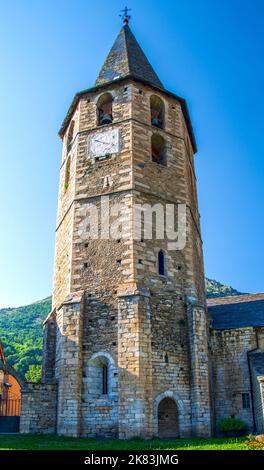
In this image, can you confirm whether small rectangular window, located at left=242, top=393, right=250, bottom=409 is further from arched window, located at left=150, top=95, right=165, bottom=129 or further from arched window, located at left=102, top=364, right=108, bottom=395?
arched window, located at left=150, top=95, right=165, bottom=129

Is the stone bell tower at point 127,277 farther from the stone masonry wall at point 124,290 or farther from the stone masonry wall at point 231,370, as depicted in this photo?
the stone masonry wall at point 231,370

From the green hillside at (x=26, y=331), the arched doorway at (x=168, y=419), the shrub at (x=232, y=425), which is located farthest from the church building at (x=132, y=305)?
the green hillside at (x=26, y=331)

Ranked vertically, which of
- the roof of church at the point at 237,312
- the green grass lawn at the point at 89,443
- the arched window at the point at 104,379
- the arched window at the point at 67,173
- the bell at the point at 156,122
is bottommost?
the green grass lawn at the point at 89,443

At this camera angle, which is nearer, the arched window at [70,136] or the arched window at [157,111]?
the arched window at [157,111]

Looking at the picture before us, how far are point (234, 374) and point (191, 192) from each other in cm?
865

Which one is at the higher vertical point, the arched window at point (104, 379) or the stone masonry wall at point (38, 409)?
the arched window at point (104, 379)

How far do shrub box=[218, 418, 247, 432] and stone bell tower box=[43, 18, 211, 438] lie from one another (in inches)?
67.8

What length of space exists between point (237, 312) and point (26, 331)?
4789 cm

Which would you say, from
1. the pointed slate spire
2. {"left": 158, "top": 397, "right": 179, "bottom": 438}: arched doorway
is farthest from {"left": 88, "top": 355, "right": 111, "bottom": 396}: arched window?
the pointed slate spire

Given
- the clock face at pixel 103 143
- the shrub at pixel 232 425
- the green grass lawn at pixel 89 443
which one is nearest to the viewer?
the green grass lawn at pixel 89 443

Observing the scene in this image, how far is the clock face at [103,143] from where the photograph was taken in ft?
63.7

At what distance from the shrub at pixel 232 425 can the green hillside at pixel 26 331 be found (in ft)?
78.4

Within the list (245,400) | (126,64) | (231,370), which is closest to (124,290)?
(231,370)
